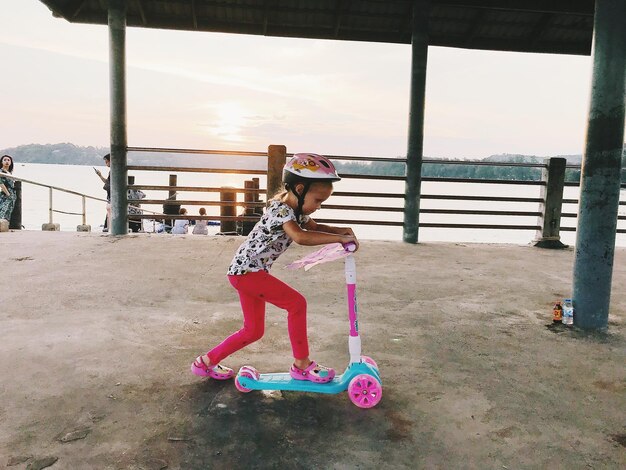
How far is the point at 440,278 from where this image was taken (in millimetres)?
6387

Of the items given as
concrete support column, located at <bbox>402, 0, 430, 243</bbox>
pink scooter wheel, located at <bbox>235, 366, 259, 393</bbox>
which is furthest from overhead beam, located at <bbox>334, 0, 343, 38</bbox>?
pink scooter wheel, located at <bbox>235, 366, 259, 393</bbox>

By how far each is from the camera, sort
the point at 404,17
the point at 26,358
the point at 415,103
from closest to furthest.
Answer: the point at 26,358, the point at 415,103, the point at 404,17

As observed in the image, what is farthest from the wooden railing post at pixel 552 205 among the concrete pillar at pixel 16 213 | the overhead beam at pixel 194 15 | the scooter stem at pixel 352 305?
the concrete pillar at pixel 16 213

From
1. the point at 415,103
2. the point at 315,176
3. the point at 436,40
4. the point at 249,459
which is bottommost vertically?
the point at 249,459

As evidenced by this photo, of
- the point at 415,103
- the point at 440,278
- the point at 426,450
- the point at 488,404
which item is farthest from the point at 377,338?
the point at 415,103

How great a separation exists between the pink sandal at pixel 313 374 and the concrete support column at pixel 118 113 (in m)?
7.02

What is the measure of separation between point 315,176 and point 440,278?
402 centimetres

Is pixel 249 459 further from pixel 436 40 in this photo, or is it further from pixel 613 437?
pixel 436 40

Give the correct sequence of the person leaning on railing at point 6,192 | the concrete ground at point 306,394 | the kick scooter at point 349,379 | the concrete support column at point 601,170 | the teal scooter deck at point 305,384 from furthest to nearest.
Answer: the person leaning on railing at point 6,192 → the concrete support column at point 601,170 → the teal scooter deck at point 305,384 → the kick scooter at point 349,379 → the concrete ground at point 306,394

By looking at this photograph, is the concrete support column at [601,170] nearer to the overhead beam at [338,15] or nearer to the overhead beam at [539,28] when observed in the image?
the overhead beam at [338,15]

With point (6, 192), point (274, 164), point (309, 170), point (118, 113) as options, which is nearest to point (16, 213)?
point (6, 192)

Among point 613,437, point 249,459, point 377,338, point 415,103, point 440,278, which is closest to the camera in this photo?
point 249,459

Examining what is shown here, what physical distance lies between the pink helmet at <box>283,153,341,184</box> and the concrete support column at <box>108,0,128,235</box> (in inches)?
277

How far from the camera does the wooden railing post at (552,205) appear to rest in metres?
9.20
